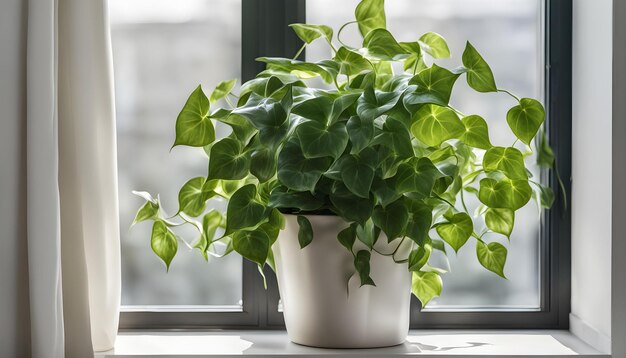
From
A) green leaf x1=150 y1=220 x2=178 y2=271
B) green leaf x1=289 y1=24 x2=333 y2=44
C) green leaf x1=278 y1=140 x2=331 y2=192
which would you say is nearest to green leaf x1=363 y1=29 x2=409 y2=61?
green leaf x1=289 y1=24 x2=333 y2=44

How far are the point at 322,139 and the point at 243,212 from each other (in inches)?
8.3

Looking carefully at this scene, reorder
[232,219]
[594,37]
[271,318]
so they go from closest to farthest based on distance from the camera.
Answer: [232,219]
[594,37]
[271,318]

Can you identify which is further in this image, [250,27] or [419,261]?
[250,27]

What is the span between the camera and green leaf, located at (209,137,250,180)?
1397mm

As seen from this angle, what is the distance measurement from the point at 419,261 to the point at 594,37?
62 cm

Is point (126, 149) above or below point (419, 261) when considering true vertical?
above

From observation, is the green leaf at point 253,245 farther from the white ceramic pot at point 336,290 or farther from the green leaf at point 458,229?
the green leaf at point 458,229

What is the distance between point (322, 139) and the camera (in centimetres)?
133

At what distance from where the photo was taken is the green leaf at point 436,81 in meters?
1.38

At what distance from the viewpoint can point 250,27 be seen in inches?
67.5

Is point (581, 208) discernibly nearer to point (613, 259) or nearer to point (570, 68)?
point (613, 259)

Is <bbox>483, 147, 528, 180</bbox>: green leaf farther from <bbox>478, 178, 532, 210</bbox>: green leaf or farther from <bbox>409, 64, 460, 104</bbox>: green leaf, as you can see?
<bbox>409, 64, 460, 104</bbox>: green leaf

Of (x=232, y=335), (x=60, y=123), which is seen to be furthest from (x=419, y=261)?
(x=60, y=123)

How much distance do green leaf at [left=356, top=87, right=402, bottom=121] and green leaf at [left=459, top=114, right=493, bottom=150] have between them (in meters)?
0.16
